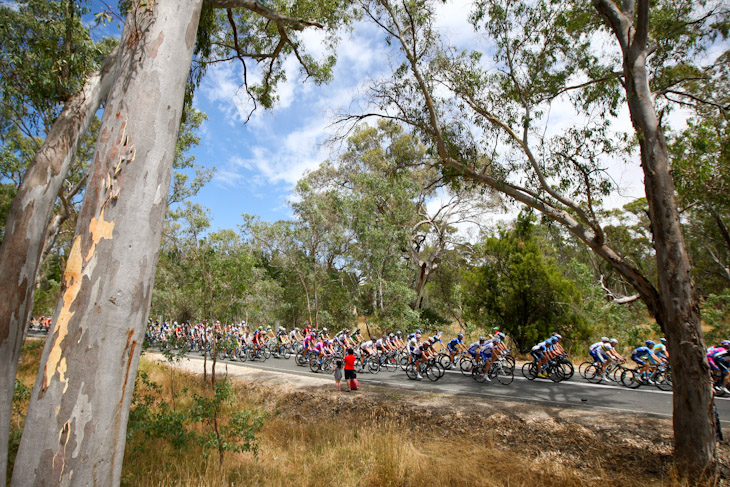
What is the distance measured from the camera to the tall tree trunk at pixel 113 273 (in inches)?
61.7

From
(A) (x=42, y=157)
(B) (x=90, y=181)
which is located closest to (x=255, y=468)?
(A) (x=42, y=157)

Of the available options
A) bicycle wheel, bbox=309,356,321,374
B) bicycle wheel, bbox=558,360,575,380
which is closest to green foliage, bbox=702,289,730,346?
bicycle wheel, bbox=558,360,575,380

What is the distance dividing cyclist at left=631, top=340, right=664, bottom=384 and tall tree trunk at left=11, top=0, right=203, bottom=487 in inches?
494

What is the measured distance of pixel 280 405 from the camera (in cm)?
1091

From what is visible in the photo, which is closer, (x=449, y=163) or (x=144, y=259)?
(x=144, y=259)

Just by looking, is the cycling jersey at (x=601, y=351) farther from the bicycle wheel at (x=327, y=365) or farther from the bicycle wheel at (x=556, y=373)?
the bicycle wheel at (x=327, y=365)

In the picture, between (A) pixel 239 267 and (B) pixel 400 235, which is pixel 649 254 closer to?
(B) pixel 400 235

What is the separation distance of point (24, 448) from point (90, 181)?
119cm

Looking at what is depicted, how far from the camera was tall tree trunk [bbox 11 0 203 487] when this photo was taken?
1.57 meters

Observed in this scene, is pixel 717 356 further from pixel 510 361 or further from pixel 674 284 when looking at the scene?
pixel 674 284

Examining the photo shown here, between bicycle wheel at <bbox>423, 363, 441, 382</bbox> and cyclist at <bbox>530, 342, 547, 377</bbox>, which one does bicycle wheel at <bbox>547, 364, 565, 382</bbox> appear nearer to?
cyclist at <bbox>530, 342, 547, 377</bbox>

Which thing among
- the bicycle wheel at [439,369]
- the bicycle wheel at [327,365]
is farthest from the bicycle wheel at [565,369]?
the bicycle wheel at [327,365]

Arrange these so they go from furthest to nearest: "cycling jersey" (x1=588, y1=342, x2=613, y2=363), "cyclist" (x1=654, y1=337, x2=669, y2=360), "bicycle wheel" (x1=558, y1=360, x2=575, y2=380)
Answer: "bicycle wheel" (x1=558, y1=360, x2=575, y2=380)
"cycling jersey" (x1=588, y1=342, x2=613, y2=363)
"cyclist" (x1=654, y1=337, x2=669, y2=360)

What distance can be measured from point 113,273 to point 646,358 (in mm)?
12903
